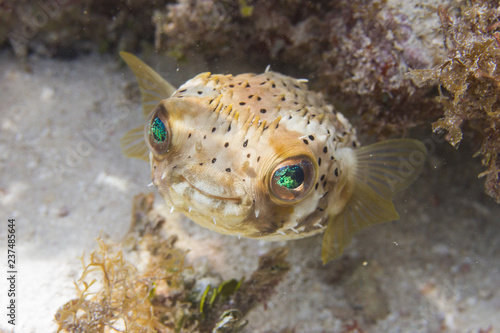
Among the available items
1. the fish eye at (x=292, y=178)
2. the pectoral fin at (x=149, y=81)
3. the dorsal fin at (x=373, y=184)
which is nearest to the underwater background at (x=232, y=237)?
the dorsal fin at (x=373, y=184)

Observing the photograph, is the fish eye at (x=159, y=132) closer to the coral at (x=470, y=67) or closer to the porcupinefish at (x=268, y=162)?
the porcupinefish at (x=268, y=162)

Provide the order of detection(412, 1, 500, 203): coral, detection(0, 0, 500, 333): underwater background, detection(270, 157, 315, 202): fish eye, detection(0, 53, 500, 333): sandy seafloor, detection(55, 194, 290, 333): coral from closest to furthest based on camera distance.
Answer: detection(270, 157, 315, 202): fish eye < detection(412, 1, 500, 203): coral < detection(55, 194, 290, 333): coral < detection(0, 0, 500, 333): underwater background < detection(0, 53, 500, 333): sandy seafloor

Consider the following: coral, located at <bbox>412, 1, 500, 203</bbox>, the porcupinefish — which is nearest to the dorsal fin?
the porcupinefish

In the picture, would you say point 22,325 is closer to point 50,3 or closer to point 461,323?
point 50,3

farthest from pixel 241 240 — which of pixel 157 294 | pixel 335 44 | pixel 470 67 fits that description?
pixel 470 67

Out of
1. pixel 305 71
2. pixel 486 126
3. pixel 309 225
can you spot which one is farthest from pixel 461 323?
pixel 305 71

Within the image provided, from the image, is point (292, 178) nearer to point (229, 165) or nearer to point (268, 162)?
point (268, 162)

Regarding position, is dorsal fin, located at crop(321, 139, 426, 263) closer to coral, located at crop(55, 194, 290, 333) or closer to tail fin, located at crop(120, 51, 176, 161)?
coral, located at crop(55, 194, 290, 333)
